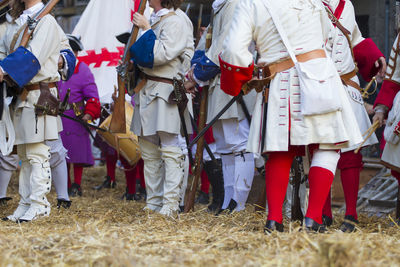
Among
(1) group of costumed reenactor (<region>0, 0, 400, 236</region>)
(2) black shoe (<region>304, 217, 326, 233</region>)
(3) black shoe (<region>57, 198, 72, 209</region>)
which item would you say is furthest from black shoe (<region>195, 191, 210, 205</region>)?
(2) black shoe (<region>304, 217, 326, 233</region>)

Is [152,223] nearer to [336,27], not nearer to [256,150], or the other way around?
[256,150]

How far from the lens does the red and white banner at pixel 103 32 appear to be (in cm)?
876

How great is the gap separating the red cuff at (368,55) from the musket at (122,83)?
1.68m

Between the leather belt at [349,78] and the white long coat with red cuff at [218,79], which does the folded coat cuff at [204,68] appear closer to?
the white long coat with red cuff at [218,79]

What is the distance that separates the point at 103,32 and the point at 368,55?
186 inches

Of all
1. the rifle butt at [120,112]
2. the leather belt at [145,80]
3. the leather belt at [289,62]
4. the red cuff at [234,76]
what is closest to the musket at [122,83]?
the rifle butt at [120,112]

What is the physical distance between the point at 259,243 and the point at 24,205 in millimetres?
2444

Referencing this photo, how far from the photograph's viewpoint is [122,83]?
5.52 m

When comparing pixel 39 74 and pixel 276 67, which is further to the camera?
pixel 39 74

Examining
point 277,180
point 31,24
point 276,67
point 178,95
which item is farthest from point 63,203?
point 276,67

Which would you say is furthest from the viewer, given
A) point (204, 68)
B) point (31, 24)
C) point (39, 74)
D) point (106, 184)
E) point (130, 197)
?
point (106, 184)

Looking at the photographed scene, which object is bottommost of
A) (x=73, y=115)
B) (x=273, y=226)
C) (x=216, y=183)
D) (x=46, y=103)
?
(x=216, y=183)

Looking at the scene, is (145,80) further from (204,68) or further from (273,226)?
(273,226)

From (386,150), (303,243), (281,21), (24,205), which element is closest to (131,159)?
(24,205)
